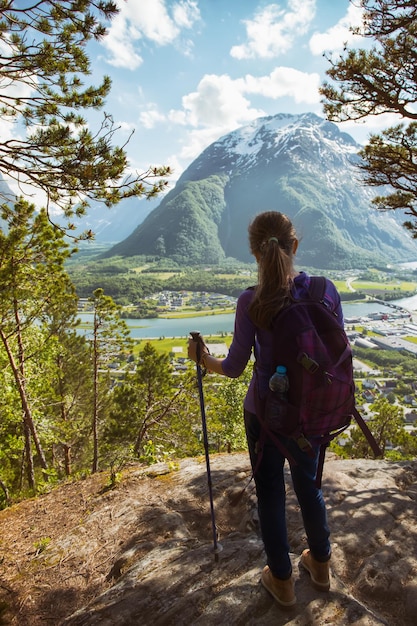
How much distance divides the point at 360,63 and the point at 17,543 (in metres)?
8.82

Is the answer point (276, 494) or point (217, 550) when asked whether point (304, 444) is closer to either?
point (276, 494)

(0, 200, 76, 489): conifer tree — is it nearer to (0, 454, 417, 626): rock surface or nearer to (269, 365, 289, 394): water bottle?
(0, 454, 417, 626): rock surface

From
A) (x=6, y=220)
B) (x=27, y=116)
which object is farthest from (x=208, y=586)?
(x=6, y=220)

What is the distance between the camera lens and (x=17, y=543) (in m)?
4.09

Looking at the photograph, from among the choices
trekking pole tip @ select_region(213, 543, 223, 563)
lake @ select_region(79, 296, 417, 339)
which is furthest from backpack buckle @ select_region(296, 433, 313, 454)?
lake @ select_region(79, 296, 417, 339)

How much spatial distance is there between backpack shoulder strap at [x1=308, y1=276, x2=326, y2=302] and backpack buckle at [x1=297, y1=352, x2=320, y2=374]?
Result: 1.09ft

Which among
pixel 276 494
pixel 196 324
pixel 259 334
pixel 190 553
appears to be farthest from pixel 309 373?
pixel 196 324

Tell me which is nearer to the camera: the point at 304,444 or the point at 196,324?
the point at 304,444

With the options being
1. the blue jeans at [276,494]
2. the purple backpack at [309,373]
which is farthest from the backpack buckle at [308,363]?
the blue jeans at [276,494]

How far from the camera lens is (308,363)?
1.70 meters

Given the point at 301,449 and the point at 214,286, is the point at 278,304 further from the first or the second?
the point at 214,286

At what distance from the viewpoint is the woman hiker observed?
5.95 ft

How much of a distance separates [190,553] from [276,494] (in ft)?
4.65

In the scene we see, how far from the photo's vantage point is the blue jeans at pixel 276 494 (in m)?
1.94
